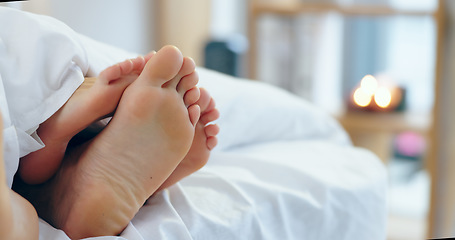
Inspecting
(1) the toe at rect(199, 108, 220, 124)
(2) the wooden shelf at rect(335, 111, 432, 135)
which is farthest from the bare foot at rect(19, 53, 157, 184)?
(2) the wooden shelf at rect(335, 111, 432, 135)

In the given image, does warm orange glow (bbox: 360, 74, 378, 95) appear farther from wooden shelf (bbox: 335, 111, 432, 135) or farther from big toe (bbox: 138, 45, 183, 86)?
big toe (bbox: 138, 45, 183, 86)

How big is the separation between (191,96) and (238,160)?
0.22 meters

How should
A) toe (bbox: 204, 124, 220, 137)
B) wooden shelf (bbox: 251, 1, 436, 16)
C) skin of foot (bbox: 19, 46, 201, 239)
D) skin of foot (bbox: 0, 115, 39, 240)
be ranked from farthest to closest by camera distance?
wooden shelf (bbox: 251, 1, 436, 16)
toe (bbox: 204, 124, 220, 137)
skin of foot (bbox: 19, 46, 201, 239)
skin of foot (bbox: 0, 115, 39, 240)

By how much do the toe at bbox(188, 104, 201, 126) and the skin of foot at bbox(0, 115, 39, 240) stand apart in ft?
0.64

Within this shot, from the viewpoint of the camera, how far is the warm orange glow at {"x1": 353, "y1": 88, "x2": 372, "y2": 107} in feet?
6.28

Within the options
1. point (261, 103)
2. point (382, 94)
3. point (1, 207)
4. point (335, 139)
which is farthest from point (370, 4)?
point (1, 207)

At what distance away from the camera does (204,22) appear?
234 centimetres

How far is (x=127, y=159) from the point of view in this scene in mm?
648

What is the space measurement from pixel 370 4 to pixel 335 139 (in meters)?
0.95

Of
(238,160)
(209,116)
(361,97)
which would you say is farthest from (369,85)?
(209,116)

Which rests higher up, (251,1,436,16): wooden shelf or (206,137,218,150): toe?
(251,1,436,16): wooden shelf

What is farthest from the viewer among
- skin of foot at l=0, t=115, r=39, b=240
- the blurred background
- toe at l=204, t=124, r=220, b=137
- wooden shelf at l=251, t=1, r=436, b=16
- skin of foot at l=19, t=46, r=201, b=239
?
wooden shelf at l=251, t=1, r=436, b=16

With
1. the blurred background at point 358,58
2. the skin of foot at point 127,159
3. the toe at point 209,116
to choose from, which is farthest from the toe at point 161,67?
the blurred background at point 358,58

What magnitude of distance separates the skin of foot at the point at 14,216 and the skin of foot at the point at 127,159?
0.22 feet
